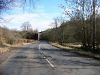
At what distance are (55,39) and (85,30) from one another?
9133 cm

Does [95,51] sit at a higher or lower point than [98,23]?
lower

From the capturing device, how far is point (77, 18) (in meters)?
50.2

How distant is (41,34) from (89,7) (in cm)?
15202

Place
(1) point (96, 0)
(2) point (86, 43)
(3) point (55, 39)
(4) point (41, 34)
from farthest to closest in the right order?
(4) point (41, 34)
(3) point (55, 39)
(2) point (86, 43)
(1) point (96, 0)

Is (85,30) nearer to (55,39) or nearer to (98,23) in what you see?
(98,23)

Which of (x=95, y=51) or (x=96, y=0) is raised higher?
(x=96, y=0)

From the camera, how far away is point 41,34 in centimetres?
19938

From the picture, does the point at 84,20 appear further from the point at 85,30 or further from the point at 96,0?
the point at 96,0

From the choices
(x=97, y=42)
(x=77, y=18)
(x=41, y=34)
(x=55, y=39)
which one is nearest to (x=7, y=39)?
(x=77, y=18)

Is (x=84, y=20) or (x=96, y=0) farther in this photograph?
(x=84, y=20)

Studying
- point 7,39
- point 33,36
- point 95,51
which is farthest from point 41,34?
point 95,51

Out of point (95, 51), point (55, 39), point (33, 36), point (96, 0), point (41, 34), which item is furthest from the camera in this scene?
point (41, 34)

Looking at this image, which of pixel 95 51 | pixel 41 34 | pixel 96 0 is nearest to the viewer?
pixel 95 51

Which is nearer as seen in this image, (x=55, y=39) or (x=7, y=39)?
(x=7, y=39)
